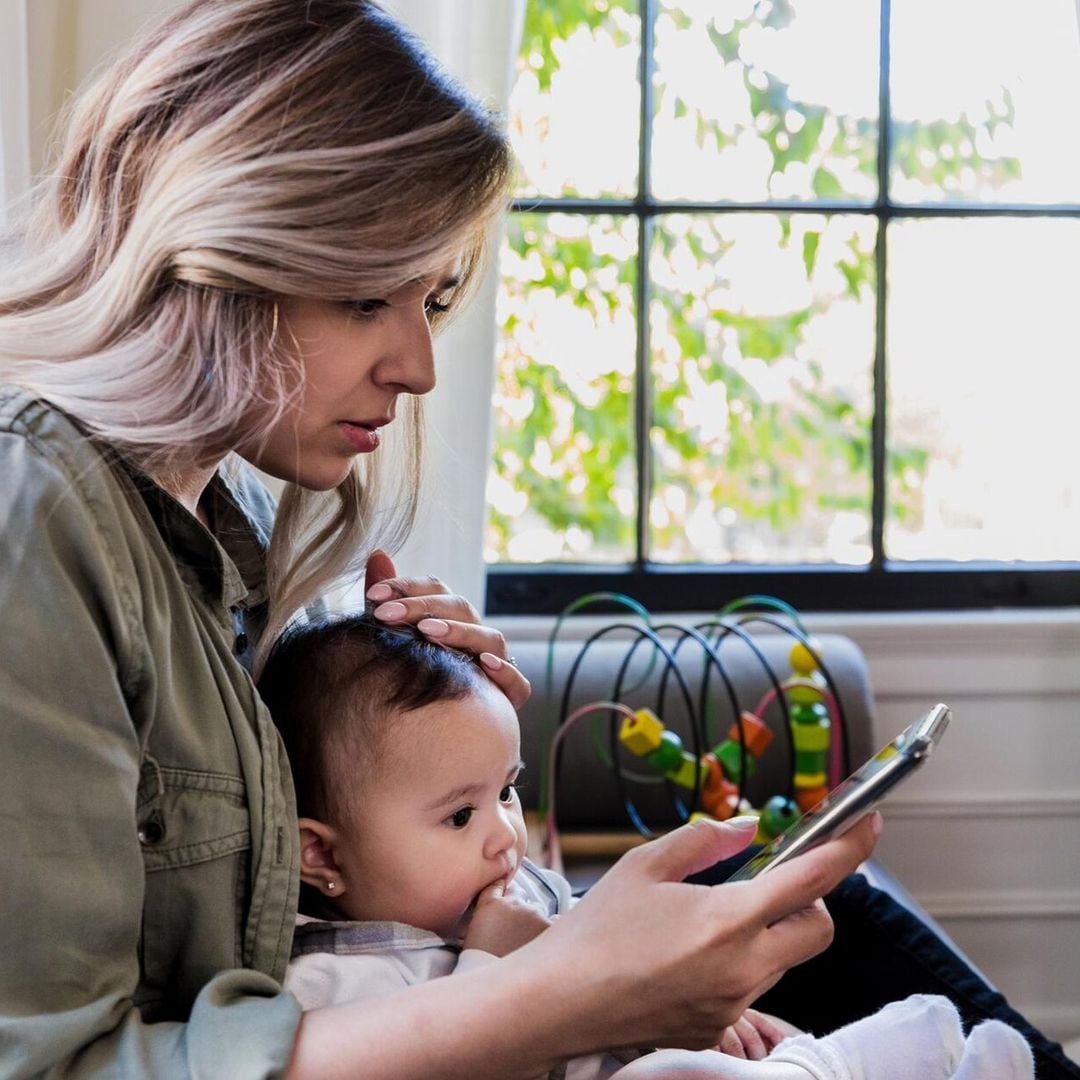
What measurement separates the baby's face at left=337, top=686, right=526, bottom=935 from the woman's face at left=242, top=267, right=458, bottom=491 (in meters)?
0.21

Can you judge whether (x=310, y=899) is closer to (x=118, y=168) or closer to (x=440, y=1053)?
(x=440, y=1053)

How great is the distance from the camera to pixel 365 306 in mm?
986

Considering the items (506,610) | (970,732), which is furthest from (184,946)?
(970,732)

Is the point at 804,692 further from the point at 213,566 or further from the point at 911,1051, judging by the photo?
the point at 213,566

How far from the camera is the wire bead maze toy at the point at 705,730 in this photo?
70.4 inches

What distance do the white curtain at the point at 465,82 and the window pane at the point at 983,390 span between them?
2.68ft

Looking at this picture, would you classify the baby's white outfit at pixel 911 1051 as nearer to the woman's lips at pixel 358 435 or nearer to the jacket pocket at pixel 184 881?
the jacket pocket at pixel 184 881

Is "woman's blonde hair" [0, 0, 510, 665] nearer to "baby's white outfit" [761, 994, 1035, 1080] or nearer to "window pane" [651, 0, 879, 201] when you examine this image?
"baby's white outfit" [761, 994, 1035, 1080]

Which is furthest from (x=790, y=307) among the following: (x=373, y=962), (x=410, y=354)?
(x=373, y=962)

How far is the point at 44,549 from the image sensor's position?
819 millimetres

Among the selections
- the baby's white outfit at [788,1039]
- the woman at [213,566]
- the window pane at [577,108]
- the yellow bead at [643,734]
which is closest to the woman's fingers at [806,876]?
the woman at [213,566]

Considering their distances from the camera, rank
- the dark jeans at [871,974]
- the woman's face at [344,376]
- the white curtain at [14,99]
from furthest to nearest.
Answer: the white curtain at [14,99]
the dark jeans at [871,974]
the woman's face at [344,376]

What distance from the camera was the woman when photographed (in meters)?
0.81

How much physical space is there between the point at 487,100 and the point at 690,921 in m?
0.59
